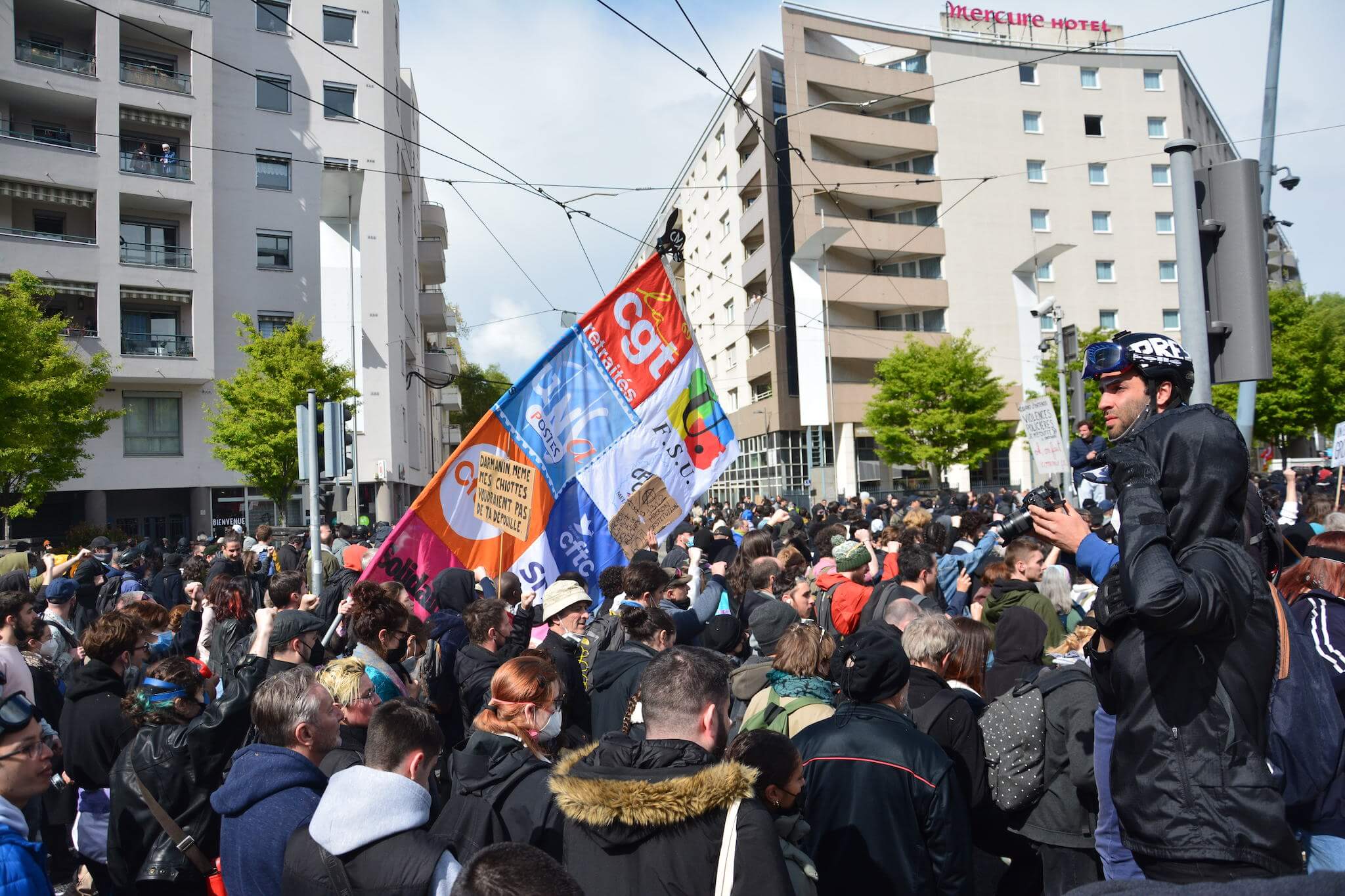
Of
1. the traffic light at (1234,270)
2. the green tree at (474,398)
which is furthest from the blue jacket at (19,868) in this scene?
the green tree at (474,398)

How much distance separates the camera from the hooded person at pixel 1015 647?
5.03 metres

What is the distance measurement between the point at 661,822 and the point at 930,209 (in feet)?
153

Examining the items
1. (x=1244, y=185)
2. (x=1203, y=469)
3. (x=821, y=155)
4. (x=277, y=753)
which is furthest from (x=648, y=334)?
(x=821, y=155)

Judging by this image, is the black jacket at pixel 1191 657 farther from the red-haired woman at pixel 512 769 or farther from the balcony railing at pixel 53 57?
the balcony railing at pixel 53 57

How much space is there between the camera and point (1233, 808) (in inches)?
91.4

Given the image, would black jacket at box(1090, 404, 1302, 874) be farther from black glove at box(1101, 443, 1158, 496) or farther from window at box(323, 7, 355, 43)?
window at box(323, 7, 355, 43)

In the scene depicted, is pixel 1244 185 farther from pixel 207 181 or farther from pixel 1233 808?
pixel 207 181

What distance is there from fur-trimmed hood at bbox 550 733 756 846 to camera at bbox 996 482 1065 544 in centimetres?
121

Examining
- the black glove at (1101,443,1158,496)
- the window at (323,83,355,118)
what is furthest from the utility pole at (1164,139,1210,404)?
the window at (323,83,355,118)

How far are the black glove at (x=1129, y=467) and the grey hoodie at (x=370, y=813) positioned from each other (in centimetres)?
222

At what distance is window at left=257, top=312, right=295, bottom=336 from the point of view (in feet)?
110

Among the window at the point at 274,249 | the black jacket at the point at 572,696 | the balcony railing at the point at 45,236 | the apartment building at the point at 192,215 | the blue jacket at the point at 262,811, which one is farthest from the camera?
the window at the point at 274,249

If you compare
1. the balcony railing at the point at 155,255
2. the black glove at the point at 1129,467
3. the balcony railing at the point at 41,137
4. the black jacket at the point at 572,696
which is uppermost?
the balcony railing at the point at 41,137

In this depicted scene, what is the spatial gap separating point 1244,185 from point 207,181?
3472cm
